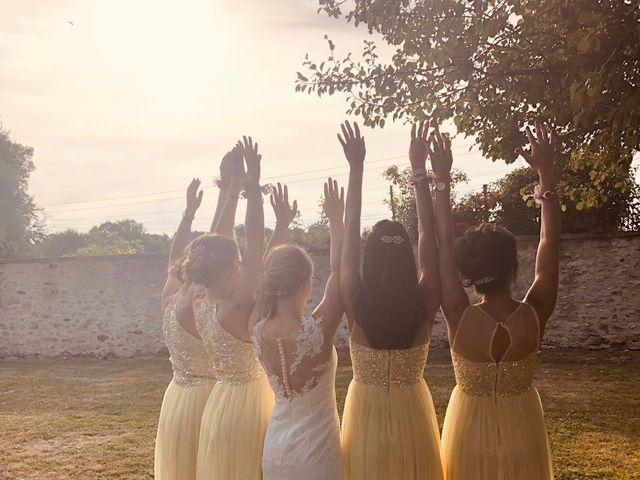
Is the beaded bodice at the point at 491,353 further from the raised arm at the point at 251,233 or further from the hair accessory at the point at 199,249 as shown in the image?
the hair accessory at the point at 199,249

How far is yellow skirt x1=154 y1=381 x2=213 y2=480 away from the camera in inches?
168

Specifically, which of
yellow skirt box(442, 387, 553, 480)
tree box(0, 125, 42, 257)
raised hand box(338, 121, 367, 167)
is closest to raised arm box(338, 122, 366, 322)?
raised hand box(338, 121, 367, 167)

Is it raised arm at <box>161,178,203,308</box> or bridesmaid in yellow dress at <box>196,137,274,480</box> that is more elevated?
raised arm at <box>161,178,203,308</box>

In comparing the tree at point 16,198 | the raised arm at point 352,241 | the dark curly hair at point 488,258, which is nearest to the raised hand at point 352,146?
the raised arm at point 352,241

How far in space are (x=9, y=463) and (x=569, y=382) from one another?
26.2ft

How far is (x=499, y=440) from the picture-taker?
3268 millimetres

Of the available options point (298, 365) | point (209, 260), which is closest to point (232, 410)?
point (298, 365)

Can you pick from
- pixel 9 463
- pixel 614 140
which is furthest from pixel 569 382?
pixel 9 463

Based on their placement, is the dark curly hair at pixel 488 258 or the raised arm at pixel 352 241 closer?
the dark curly hair at pixel 488 258

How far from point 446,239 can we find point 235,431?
61.6 inches

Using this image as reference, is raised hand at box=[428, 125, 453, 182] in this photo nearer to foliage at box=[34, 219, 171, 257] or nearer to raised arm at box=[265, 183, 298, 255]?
raised arm at box=[265, 183, 298, 255]

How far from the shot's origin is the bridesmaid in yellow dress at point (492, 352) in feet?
10.6

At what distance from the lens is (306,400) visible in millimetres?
3453

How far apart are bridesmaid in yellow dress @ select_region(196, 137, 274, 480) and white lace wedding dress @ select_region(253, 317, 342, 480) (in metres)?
0.30
